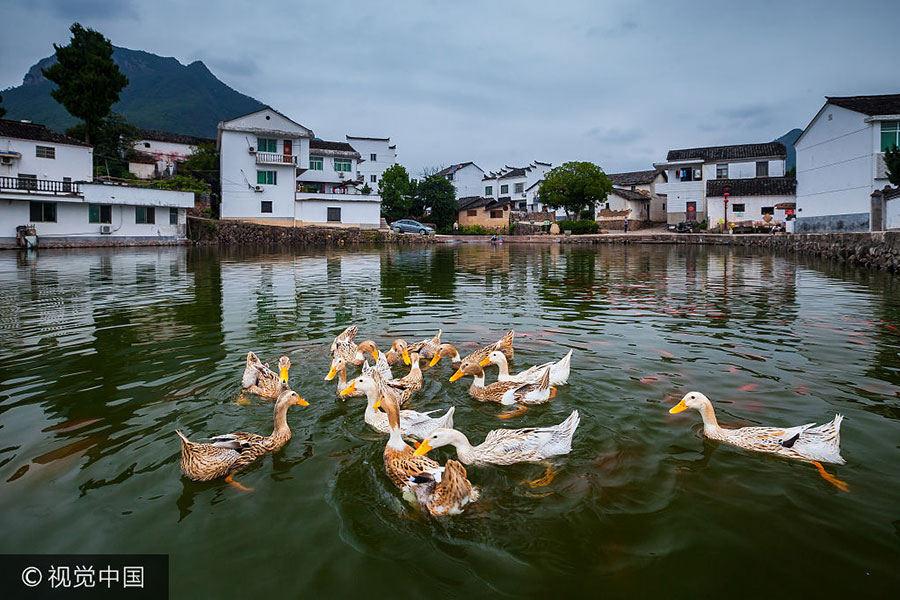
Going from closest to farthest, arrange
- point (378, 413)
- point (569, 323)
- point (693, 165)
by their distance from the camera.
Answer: point (378, 413) < point (569, 323) < point (693, 165)

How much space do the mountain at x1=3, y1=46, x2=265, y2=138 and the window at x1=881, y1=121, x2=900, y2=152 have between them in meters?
112

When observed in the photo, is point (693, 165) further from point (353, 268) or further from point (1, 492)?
point (1, 492)

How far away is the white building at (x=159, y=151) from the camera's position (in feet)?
177

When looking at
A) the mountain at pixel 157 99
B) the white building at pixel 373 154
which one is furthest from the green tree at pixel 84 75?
the mountain at pixel 157 99

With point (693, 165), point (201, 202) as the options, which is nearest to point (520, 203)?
point (693, 165)

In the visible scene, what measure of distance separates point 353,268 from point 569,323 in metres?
15.7

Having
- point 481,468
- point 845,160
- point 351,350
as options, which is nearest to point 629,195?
point 845,160

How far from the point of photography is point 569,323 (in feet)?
36.8

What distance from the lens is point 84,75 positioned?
4588cm

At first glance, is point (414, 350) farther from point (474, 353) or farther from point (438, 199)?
point (438, 199)

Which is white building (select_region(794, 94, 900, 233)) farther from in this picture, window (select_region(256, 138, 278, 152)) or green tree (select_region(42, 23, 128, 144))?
green tree (select_region(42, 23, 128, 144))

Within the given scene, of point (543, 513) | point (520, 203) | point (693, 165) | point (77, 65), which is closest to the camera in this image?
point (543, 513)

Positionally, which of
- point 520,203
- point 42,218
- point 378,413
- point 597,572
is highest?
point 520,203

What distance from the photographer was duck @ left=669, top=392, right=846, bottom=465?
475 centimetres
